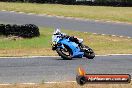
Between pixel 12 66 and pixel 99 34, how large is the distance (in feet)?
45.1

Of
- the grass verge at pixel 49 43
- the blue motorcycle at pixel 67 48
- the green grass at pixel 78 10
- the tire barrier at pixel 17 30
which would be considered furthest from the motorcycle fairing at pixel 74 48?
the green grass at pixel 78 10

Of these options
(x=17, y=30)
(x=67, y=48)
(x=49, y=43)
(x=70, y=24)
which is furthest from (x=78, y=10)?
(x=67, y=48)

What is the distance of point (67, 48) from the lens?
16.2 m

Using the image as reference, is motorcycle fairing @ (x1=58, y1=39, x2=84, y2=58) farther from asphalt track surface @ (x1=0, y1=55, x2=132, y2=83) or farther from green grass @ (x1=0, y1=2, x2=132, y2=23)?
green grass @ (x1=0, y1=2, x2=132, y2=23)

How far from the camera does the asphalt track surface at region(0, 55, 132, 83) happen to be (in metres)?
12.7

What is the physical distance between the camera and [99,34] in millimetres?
27672

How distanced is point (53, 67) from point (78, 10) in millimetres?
26841

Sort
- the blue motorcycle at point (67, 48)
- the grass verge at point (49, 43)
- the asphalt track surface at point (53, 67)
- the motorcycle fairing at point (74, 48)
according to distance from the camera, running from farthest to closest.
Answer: the grass verge at point (49, 43), the motorcycle fairing at point (74, 48), the blue motorcycle at point (67, 48), the asphalt track surface at point (53, 67)

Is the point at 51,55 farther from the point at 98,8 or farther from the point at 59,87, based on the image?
the point at 98,8

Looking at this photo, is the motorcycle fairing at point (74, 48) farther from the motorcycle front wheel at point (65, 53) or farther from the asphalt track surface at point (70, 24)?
the asphalt track surface at point (70, 24)

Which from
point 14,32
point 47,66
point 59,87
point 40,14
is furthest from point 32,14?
point 59,87

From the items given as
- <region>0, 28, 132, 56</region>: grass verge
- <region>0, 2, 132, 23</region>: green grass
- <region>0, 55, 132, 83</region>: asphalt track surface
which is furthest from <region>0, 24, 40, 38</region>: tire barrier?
<region>0, 2, 132, 23</region>: green grass

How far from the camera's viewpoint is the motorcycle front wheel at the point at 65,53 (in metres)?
16.0

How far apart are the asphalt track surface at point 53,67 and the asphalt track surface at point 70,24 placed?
41.0ft
